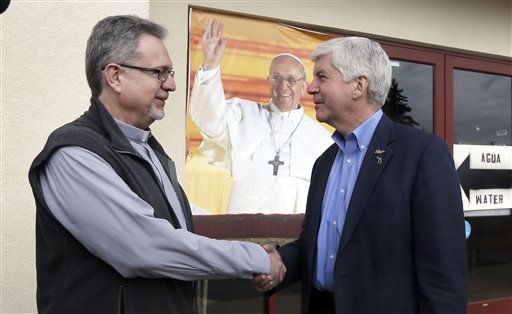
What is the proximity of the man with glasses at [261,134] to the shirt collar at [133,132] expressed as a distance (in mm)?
1524

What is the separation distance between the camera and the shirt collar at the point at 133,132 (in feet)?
5.93

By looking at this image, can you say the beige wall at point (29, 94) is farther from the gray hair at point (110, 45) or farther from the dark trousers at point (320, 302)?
the dark trousers at point (320, 302)

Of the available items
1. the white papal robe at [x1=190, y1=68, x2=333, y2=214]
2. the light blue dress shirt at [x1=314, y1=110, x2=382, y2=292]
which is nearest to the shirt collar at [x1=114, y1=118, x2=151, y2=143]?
the light blue dress shirt at [x1=314, y1=110, x2=382, y2=292]

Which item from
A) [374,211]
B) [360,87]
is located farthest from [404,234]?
[360,87]

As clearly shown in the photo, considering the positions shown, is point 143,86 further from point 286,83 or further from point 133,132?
point 286,83

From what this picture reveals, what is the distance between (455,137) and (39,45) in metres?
3.76

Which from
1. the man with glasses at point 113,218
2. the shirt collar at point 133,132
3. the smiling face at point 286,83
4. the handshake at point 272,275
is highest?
the smiling face at point 286,83

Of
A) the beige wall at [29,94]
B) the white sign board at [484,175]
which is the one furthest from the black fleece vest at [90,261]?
the white sign board at [484,175]

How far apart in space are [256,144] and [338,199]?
1662 mm

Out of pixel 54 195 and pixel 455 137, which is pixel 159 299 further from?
pixel 455 137

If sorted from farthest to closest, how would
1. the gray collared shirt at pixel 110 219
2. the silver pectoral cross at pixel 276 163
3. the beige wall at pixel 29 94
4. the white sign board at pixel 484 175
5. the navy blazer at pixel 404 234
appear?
the white sign board at pixel 484 175 < the silver pectoral cross at pixel 276 163 < the beige wall at pixel 29 94 < the navy blazer at pixel 404 234 < the gray collared shirt at pixel 110 219

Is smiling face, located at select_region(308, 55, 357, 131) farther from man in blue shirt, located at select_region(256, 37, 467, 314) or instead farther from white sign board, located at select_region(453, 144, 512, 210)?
white sign board, located at select_region(453, 144, 512, 210)

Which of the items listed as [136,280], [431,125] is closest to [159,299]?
[136,280]

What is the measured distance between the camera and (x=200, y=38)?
11.2 feet
